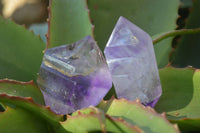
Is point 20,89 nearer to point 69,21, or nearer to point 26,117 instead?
point 26,117

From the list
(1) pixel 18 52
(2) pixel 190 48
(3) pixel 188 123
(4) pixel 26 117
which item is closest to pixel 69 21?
(1) pixel 18 52

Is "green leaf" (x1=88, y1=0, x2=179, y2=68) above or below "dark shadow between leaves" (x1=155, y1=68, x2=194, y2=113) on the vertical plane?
above

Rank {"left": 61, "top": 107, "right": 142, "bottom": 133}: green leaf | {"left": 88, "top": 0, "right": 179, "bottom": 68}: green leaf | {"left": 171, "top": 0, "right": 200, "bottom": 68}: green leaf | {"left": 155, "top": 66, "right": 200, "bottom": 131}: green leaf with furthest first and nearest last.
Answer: {"left": 171, "top": 0, "right": 200, "bottom": 68}: green leaf, {"left": 88, "top": 0, "right": 179, "bottom": 68}: green leaf, {"left": 155, "top": 66, "right": 200, "bottom": 131}: green leaf, {"left": 61, "top": 107, "right": 142, "bottom": 133}: green leaf

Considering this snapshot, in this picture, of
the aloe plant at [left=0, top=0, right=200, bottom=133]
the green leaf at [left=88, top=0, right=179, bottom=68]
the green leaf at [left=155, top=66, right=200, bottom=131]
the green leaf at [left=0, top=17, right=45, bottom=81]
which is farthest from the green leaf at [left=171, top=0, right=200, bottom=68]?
the green leaf at [left=0, top=17, right=45, bottom=81]

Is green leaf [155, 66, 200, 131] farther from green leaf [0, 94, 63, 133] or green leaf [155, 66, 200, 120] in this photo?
green leaf [0, 94, 63, 133]

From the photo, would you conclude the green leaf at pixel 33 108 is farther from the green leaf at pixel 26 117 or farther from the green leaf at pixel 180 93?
the green leaf at pixel 180 93

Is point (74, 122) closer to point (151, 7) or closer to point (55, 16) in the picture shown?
point (55, 16)

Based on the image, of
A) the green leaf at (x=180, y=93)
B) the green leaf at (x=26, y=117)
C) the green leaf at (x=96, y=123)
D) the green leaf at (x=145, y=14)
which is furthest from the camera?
the green leaf at (x=145, y=14)

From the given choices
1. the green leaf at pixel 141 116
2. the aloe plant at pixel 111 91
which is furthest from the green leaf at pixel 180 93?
the green leaf at pixel 141 116
